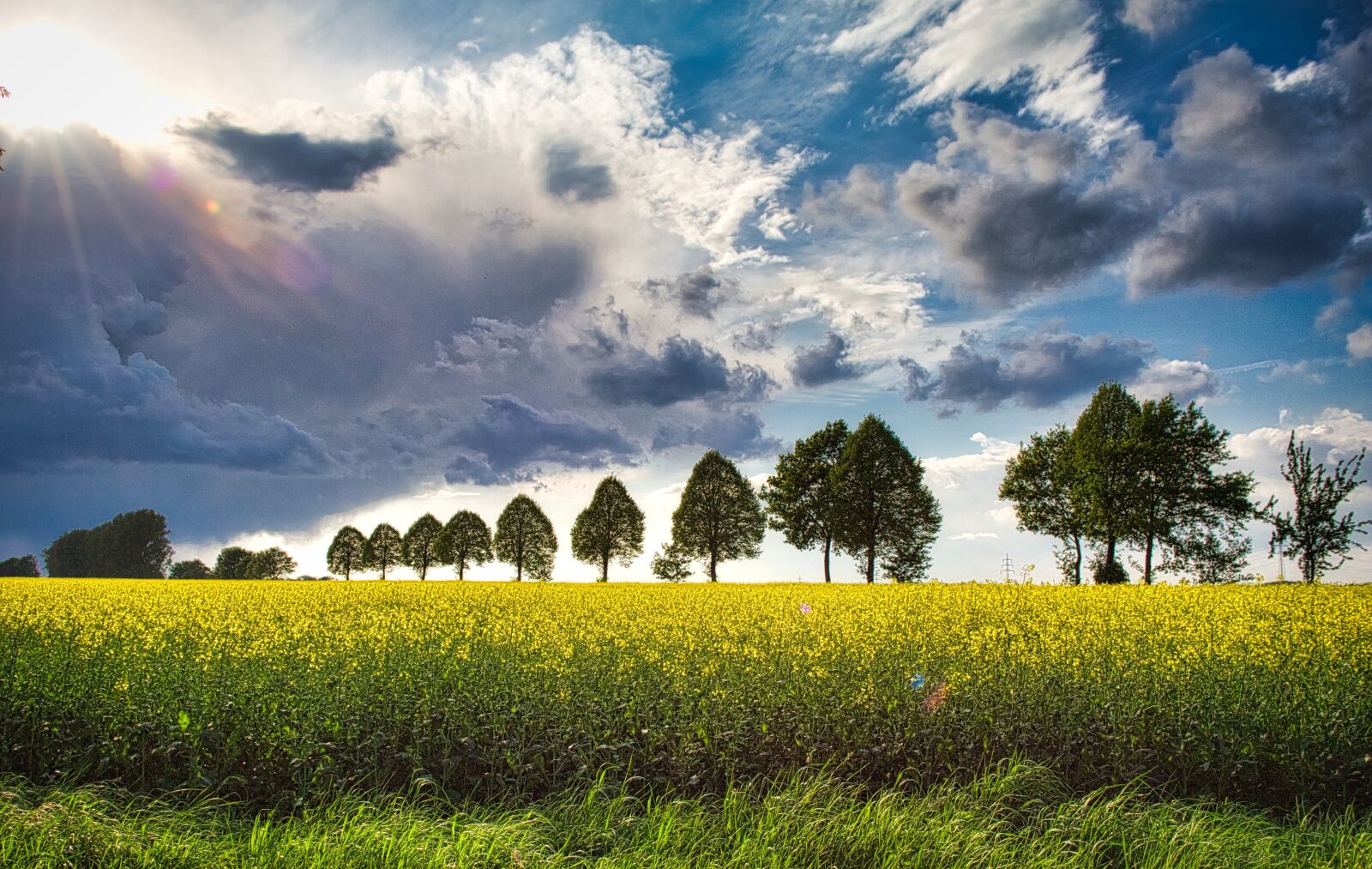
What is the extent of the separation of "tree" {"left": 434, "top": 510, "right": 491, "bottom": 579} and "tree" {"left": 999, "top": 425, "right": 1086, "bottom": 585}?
126 feet

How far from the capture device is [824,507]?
39281 millimetres

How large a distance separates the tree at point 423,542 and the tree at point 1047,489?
46.4 meters

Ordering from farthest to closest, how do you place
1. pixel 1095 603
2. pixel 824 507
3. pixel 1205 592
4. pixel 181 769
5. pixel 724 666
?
pixel 824 507 < pixel 1205 592 < pixel 1095 603 < pixel 724 666 < pixel 181 769

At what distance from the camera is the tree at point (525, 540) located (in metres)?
54.6

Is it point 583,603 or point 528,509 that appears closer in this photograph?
point 583,603

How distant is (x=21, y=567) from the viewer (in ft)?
275

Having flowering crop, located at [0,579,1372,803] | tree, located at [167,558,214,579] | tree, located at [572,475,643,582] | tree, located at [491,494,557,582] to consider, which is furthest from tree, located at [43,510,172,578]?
flowering crop, located at [0,579,1372,803]

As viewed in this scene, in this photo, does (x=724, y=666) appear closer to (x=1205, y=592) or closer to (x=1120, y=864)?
(x=1120, y=864)

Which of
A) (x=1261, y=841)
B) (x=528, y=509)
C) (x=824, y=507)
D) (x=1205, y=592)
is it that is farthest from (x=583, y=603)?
(x=528, y=509)

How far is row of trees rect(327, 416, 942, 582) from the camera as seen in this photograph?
125ft

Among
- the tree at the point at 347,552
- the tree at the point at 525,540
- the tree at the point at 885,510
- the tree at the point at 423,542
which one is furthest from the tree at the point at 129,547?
the tree at the point at 885,510

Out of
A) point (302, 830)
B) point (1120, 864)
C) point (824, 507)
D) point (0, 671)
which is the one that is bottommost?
point (1120, 864)

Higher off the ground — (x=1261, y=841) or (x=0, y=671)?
(x=0, y=671)

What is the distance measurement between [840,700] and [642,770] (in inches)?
86.4
